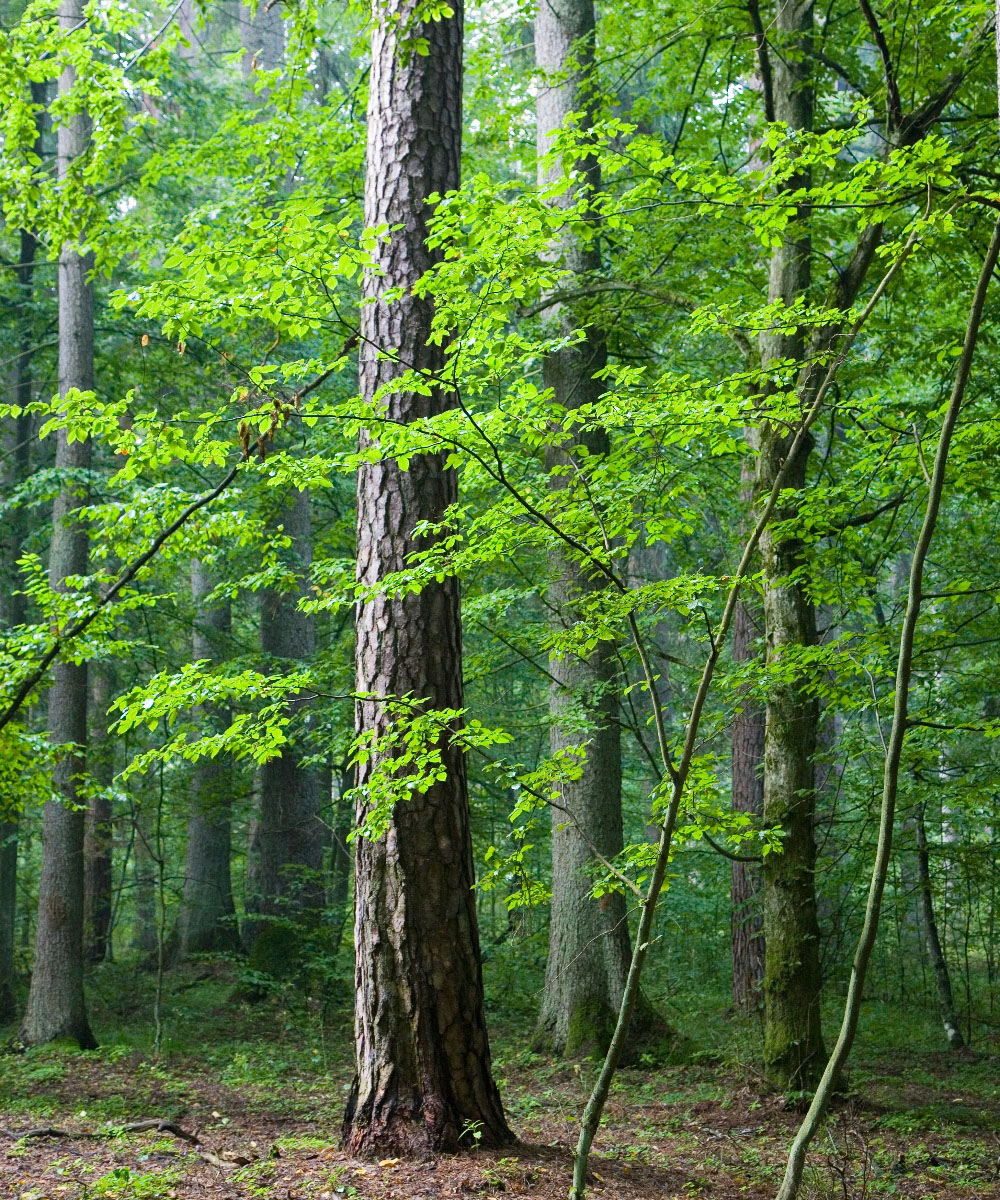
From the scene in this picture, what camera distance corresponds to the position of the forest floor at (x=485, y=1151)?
426cm

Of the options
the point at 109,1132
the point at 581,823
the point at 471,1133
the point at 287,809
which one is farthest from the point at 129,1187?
the point at 287,809

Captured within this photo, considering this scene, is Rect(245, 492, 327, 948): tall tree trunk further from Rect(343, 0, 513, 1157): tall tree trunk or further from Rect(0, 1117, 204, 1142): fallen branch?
Rect(343, 0, 513, 1157): tall tree trunk

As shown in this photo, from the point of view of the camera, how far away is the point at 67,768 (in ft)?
33.1

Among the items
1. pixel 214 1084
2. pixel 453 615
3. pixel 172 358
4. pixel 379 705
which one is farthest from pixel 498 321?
pixel 172 358

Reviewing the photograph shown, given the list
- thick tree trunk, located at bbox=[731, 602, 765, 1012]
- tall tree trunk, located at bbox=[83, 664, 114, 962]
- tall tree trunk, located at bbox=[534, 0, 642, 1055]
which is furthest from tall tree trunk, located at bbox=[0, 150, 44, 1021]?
thick tree trunk, located at bbox=[731, 602, 765, 1012]

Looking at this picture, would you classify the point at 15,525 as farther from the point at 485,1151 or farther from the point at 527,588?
the point at 485,1151

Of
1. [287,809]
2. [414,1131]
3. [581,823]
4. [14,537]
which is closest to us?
[414,1131]

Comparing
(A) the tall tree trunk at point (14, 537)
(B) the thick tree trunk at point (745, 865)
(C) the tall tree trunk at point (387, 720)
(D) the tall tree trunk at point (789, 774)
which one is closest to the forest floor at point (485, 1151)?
(C) the tall tree trunk at point (387, 720)

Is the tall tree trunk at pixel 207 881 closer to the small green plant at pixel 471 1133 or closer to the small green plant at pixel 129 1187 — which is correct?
the small green plant at pixel 129 1187

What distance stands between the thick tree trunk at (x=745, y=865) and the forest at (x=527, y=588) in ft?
0.22

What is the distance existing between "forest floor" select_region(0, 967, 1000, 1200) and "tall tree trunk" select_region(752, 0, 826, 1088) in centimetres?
41

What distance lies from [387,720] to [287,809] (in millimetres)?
8640

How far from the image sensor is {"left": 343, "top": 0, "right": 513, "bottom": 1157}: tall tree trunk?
4488 millimetres

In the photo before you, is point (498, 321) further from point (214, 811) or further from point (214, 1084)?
point (214, 811)
